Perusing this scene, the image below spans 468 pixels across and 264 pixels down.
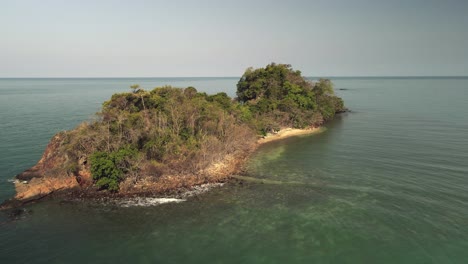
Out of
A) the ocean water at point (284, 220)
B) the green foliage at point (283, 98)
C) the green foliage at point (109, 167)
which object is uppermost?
the green foliage at point (283, 98)

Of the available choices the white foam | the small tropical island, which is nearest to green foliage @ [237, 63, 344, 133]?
the small tropical island

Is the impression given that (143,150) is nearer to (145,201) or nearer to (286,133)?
(145,201)

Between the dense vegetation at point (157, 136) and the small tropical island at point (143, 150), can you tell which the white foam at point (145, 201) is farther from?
the dense vegetation at point (157, 136)

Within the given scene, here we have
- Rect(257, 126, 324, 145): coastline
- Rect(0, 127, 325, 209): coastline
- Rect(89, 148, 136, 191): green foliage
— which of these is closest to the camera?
Rect(0, 127, 325, 209): coastline

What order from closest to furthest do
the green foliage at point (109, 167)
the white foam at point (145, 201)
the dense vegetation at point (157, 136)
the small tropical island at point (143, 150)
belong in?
the white foam at point (145, 201) < the green foliage at point (109, 167) < the small tropical island at point (143, 150) < the dense vegetation at point (157, 136)

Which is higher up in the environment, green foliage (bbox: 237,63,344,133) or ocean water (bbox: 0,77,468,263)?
green foliage (bbox: 237,63,344,133)

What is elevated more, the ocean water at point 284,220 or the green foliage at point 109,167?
the green foliage at point 109,167

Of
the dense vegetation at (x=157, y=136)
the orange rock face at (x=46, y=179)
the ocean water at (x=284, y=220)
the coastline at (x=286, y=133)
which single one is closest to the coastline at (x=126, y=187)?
the orange rock face at (x=46, y=179)

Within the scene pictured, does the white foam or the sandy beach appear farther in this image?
the sandy beach

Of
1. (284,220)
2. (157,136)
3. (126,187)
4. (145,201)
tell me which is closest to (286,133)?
(157,136)

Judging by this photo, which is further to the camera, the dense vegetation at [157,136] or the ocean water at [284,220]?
the dense vegetation at [157,136]

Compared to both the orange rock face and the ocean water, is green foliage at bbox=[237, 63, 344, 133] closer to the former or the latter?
the ocean water

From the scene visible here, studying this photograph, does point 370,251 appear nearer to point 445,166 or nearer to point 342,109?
point 445,166

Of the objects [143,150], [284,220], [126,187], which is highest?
[143,150]
